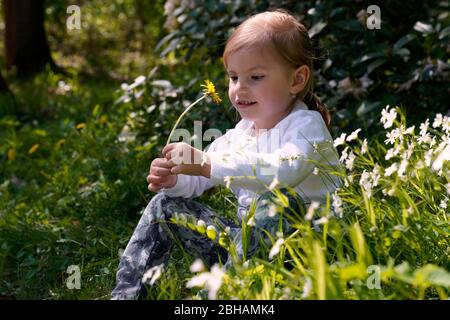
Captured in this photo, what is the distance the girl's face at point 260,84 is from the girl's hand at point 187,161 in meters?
0.27

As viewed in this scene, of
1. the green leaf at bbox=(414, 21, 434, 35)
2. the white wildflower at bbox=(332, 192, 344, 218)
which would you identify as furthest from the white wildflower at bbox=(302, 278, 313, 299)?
the green leaf at bbox=(414, 21, 434, 35)

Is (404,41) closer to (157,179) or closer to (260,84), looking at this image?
(260,84)

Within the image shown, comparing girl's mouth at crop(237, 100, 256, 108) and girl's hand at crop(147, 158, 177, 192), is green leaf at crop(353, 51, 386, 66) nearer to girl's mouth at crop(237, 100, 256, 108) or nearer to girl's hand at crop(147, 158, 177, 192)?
girl's mouth at crop(237, 100, 256, 108)

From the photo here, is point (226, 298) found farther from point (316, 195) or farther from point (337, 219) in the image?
point (316, 195)

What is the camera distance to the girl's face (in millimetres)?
2147

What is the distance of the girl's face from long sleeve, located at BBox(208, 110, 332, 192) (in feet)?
0.39

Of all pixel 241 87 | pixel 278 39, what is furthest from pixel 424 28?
pixel 241 87

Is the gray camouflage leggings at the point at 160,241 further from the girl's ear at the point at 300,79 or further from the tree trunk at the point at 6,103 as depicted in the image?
the tree trunk at the point at 6,103

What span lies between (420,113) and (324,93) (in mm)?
477

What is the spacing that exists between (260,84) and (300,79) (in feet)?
0.61
